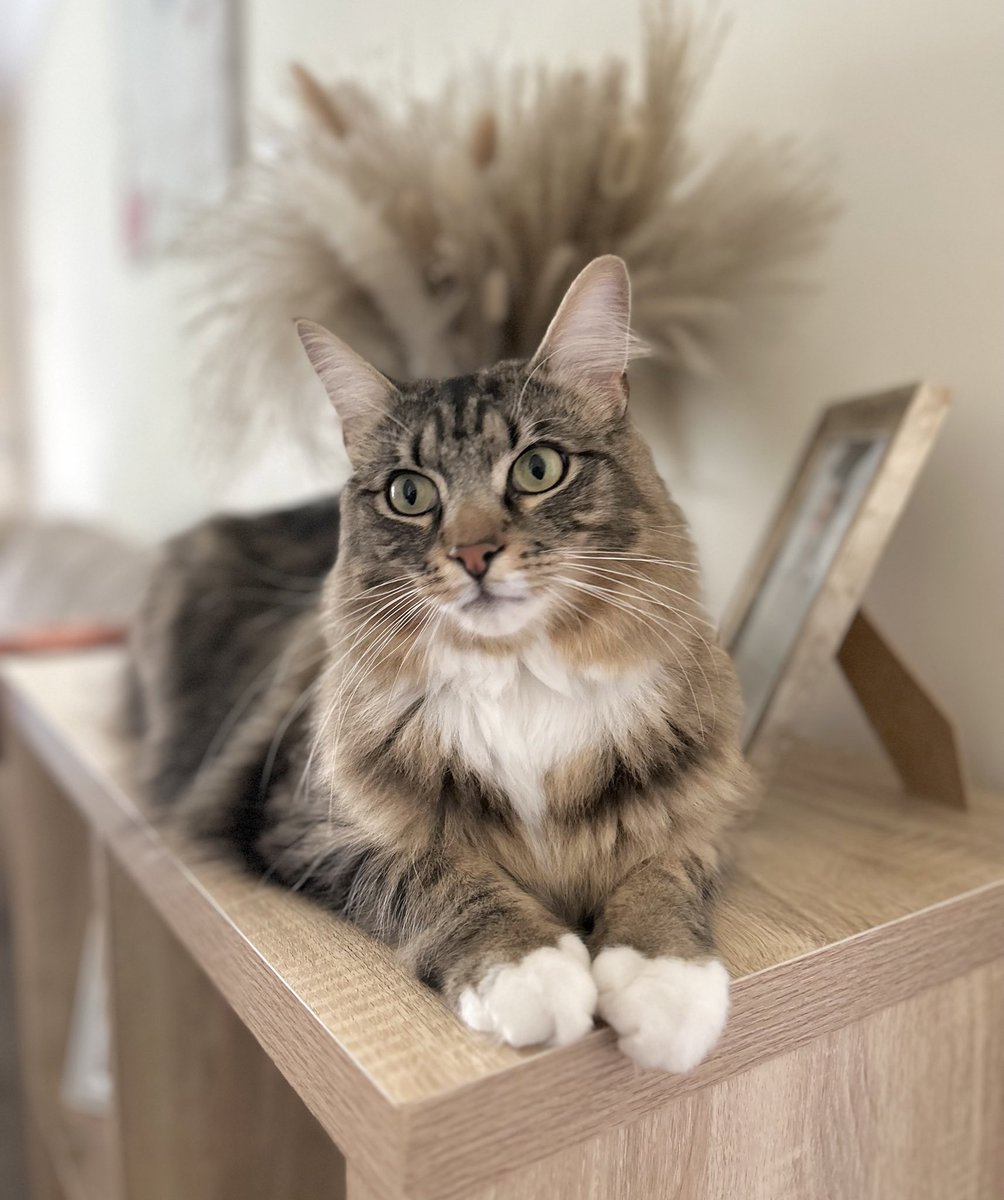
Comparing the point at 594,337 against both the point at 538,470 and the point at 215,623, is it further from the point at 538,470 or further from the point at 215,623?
the point at 215,623

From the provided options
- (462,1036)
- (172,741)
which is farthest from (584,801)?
(172,741)

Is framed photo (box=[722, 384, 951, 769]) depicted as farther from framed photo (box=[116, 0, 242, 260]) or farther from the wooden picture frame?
framed photo (box=[116, 0, 242, 260])

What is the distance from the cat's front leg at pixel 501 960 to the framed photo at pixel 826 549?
0.99 feet

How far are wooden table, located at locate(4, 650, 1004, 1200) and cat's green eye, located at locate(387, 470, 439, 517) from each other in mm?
283

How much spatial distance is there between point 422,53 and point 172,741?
1151 millimetres

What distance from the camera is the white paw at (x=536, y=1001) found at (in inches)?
19.3

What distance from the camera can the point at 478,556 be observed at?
567 mm

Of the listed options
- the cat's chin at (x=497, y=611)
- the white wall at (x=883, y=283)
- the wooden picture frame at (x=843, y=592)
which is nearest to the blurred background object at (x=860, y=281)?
the white wall at (x=883, y=283)

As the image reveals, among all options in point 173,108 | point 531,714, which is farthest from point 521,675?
point 173,108

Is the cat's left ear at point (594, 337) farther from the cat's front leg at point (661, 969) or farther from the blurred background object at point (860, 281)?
the blurred background object at point (860, 281)

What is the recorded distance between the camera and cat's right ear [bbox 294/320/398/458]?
0.64 meters

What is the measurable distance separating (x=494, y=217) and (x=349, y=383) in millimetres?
405

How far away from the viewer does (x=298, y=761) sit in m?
0.77

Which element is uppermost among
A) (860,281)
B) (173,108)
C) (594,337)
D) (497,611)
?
(173,108)
